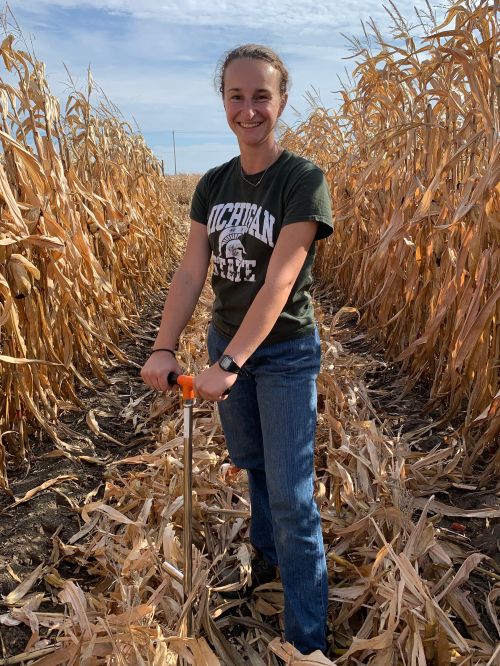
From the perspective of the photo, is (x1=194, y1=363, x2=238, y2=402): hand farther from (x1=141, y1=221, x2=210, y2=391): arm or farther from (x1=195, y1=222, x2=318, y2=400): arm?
(x1=141, y1=221, x2=210, y2=391): arm

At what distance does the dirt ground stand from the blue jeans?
1.15 feet

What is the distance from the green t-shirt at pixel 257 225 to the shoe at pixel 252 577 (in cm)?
80

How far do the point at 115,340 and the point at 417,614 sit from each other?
307cm

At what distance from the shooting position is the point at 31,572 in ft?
6.40

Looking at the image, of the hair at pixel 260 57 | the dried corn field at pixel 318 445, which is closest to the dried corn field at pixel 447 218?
the dried corn field at pixel 318 445

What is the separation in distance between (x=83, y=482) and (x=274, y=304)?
157 centimetres

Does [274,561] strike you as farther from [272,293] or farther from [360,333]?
[360,333]

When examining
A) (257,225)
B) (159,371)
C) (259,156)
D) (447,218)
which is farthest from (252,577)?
(447,218)

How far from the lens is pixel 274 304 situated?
135cm

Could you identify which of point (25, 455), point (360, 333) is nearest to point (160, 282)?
point (360, 333)

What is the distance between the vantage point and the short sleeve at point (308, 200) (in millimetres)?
1369

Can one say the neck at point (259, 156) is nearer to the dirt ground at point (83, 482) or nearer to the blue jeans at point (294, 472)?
the blue jeans at point (294, 472)

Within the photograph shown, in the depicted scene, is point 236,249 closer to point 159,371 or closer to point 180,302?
point 180,302

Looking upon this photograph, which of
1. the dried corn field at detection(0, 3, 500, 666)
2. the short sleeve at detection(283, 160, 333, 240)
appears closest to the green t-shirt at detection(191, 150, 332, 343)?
the short sleeve at detection(283, 160, 333, 240)
